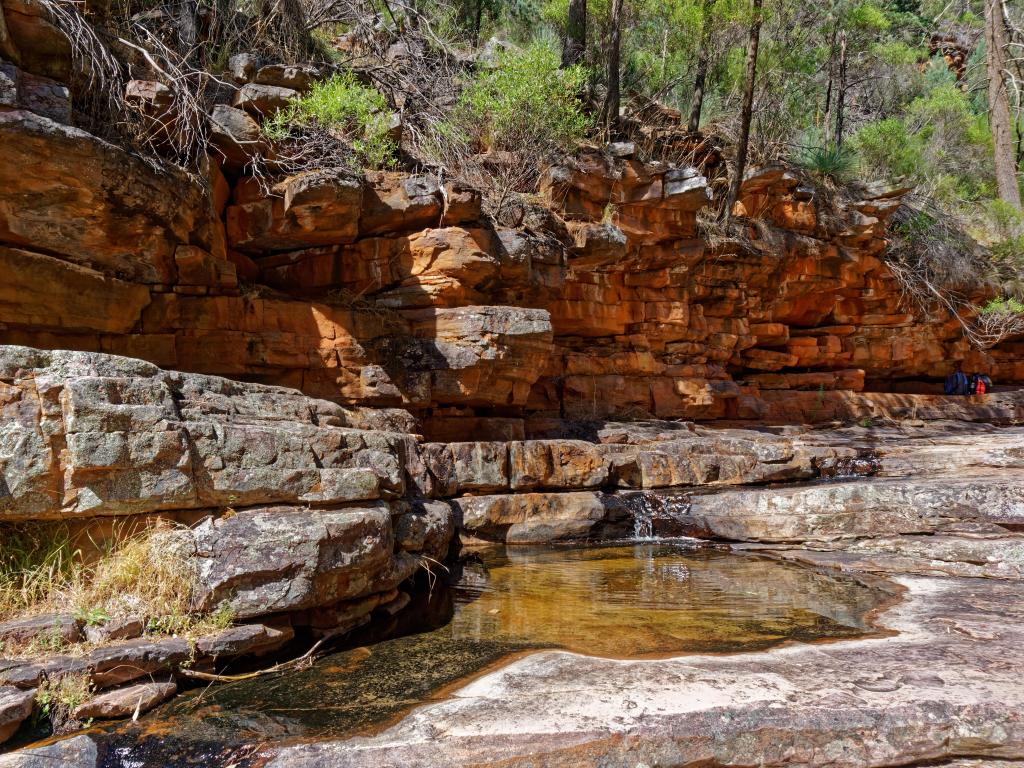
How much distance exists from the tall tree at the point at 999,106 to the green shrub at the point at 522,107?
511 inches

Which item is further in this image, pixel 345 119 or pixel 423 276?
pixel 423 276

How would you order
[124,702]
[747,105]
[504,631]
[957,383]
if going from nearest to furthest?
[124,702], [504,631], [747,105], [957,383]

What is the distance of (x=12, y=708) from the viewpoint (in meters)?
2.95

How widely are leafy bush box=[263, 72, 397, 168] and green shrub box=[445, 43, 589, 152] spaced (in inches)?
72.5

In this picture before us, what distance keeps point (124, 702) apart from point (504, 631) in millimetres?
2348

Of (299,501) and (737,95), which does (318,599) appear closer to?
(299,501)

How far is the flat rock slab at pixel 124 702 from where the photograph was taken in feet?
10.5

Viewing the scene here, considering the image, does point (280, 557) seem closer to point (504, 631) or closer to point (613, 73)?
point (504, 631)

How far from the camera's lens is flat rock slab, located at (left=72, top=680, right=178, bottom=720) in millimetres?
3207

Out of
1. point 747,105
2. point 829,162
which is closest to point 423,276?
point 747,105

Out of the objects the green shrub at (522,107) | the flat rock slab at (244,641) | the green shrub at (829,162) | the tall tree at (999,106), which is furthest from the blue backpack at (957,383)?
the flat rock slab at (244,641)

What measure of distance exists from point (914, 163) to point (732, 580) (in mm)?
15900

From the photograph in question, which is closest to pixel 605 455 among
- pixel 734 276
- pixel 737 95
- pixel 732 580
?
pixel 732 580

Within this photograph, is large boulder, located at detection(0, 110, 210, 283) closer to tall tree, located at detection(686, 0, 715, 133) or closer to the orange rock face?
the orange rock face
